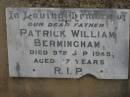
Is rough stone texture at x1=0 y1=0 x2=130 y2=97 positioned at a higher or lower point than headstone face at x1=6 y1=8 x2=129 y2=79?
lower

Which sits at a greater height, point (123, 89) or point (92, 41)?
point (92, 41)

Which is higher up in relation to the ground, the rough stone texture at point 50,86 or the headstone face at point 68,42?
the headstone face at point 68,42

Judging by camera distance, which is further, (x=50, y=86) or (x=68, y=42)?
(x=50, y=86)

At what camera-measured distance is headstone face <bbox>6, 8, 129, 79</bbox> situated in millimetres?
4172

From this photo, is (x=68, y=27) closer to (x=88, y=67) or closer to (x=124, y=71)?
(x=88, y=67)

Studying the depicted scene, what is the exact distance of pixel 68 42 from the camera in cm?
422

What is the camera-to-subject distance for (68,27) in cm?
420

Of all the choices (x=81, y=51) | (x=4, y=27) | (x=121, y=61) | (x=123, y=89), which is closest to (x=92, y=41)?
(x=81, y=51)

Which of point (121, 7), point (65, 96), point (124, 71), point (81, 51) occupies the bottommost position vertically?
point (65, 96)

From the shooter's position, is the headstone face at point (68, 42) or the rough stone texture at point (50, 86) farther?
the rough stone texture at point (50, 86)

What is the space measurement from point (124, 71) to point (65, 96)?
867mm

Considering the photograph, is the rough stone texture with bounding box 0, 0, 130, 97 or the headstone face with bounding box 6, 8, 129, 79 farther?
A: the rough stone texture with bounding box 0, 0, 130, 97

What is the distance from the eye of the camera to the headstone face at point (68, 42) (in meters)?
4.17

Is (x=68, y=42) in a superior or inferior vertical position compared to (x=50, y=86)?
superior
